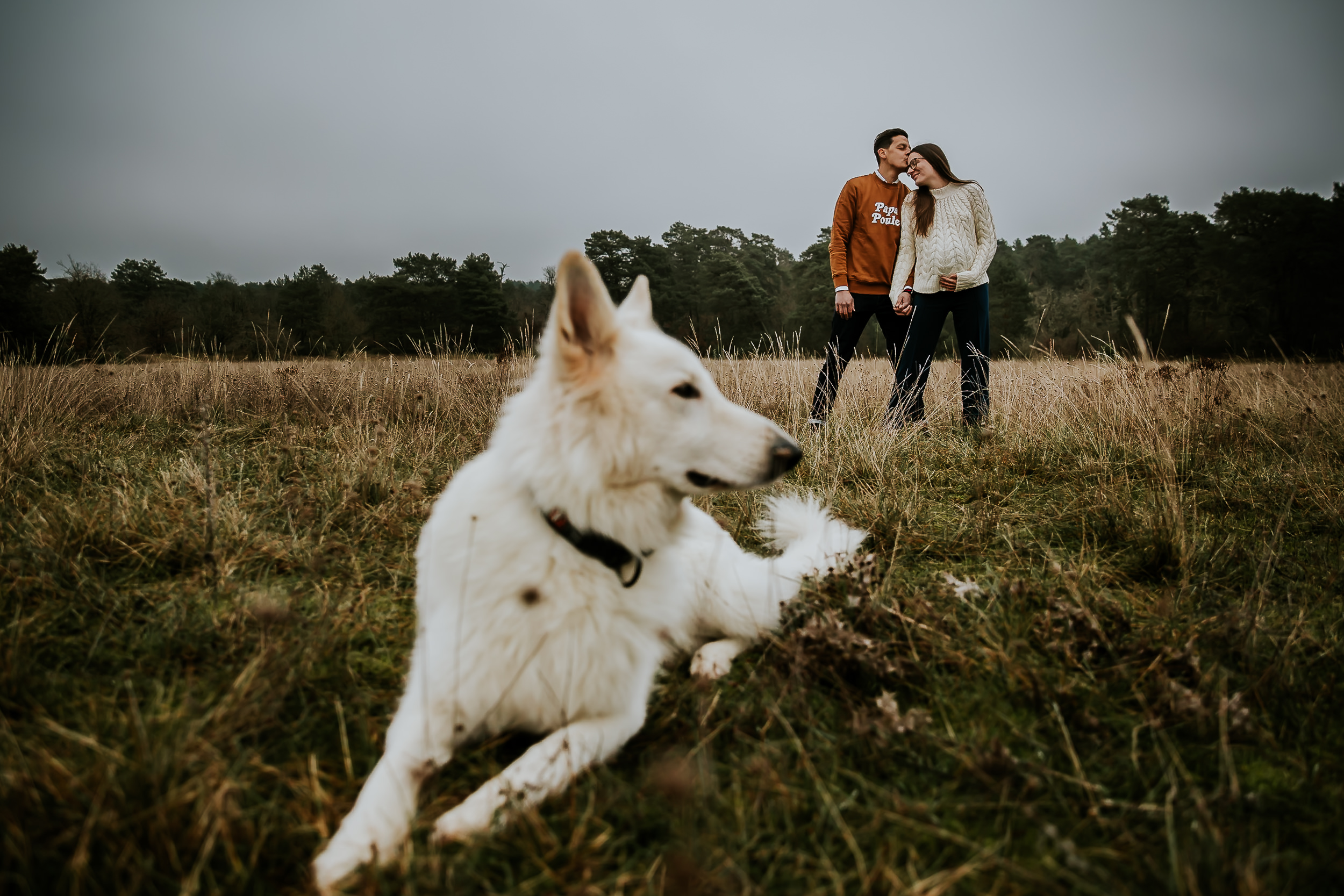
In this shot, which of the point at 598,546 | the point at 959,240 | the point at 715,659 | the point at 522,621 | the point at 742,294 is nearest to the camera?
the point at 522,621

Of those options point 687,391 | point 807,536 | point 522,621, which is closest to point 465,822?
point 522,621

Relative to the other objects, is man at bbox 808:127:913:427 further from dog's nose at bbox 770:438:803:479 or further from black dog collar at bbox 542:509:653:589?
black dog collar at bbox 542:509:653:589

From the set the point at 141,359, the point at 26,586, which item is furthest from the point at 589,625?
the point at 141,359

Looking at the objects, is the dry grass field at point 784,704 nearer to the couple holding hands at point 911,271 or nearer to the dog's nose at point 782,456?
the dog's nose at point 782,456

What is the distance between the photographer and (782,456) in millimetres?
1772

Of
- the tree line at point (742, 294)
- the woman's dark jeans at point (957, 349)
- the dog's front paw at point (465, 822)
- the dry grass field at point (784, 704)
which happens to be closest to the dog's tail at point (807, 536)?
the dry grass field at point (784, 704)

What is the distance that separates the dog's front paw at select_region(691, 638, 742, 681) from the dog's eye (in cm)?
93

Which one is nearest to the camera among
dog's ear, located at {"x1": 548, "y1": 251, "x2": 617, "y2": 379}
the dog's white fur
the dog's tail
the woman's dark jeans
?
the dog's white fur

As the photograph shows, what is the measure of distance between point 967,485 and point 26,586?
503 cm

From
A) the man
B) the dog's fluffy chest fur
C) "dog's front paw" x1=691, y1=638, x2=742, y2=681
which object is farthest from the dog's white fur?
the man

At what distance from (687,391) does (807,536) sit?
4.43 ft

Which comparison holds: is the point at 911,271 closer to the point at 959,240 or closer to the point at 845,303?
the point at 959,240

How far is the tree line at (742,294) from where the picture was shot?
14000 millimetres

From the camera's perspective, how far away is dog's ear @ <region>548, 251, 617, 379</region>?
5.30 ft
